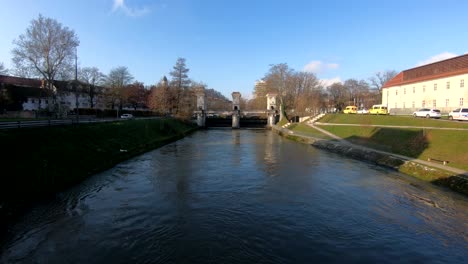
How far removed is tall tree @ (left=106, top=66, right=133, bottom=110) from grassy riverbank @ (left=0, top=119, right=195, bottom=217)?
5105 centimetres

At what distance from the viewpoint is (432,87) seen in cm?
5306

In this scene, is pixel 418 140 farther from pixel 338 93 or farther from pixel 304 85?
pixel 338 93

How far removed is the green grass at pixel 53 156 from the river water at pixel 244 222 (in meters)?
1.38

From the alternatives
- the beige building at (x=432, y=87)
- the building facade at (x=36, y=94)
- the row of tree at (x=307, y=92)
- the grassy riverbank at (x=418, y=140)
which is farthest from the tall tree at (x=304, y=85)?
the building facade at (x=36, y=94)

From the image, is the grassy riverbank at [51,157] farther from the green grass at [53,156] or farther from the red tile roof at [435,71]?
the red tile roof at [435,71]

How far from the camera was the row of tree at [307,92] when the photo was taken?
74250 mm

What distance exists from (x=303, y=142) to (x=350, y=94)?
3084 inches

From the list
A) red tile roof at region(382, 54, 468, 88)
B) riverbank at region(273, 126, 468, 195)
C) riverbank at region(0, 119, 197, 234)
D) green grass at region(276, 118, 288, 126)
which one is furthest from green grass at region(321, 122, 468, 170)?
green grass at region(276, 118, 288, 126)

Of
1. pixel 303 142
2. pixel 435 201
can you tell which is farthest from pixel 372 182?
pixel 303 142

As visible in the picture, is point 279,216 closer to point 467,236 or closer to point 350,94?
point 467,236

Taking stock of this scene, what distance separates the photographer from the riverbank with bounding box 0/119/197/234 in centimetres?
1202

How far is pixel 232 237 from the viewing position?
9094 mm

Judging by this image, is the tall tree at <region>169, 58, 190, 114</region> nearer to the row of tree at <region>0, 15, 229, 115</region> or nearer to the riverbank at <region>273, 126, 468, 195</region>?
the row of tree at <region>0, 15, 229, 115</region>

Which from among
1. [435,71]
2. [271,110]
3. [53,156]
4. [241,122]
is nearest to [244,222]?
[53,156]
